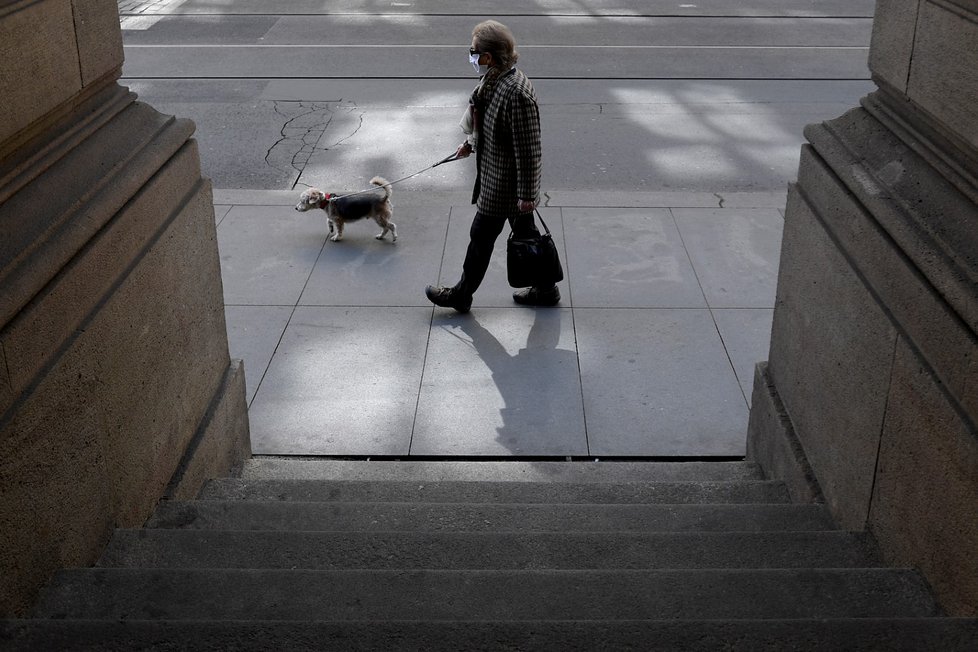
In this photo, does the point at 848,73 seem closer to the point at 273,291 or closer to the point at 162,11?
the point at 273,291

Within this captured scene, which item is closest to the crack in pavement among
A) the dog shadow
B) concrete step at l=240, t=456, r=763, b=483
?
the dog shadow

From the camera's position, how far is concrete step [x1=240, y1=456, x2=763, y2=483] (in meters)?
5.53

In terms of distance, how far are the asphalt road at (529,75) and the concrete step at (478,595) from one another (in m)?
7.25

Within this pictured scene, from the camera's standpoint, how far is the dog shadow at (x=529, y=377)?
20.0ft

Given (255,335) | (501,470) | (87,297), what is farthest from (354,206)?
(87,297)

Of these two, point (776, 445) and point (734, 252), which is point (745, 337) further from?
point (776, 445)

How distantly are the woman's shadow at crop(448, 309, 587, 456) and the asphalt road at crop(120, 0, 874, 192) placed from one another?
10.4 feet

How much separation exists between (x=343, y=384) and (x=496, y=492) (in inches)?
81.1

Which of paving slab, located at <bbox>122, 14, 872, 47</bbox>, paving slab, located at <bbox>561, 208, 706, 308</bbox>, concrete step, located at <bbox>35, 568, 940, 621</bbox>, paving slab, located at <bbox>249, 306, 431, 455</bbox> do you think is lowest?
paving slab, located at <bbox>249, 306, 431, 455</bbox>

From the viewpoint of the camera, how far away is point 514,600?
3.00 metres

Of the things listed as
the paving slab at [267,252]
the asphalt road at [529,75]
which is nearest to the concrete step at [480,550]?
the paving slab at [267,252]

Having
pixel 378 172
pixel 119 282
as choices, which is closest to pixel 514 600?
pixel 119 282

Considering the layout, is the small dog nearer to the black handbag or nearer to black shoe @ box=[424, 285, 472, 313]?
black shoe @ box=[424, 285, 472, 313]

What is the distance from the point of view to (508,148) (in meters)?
6.78
